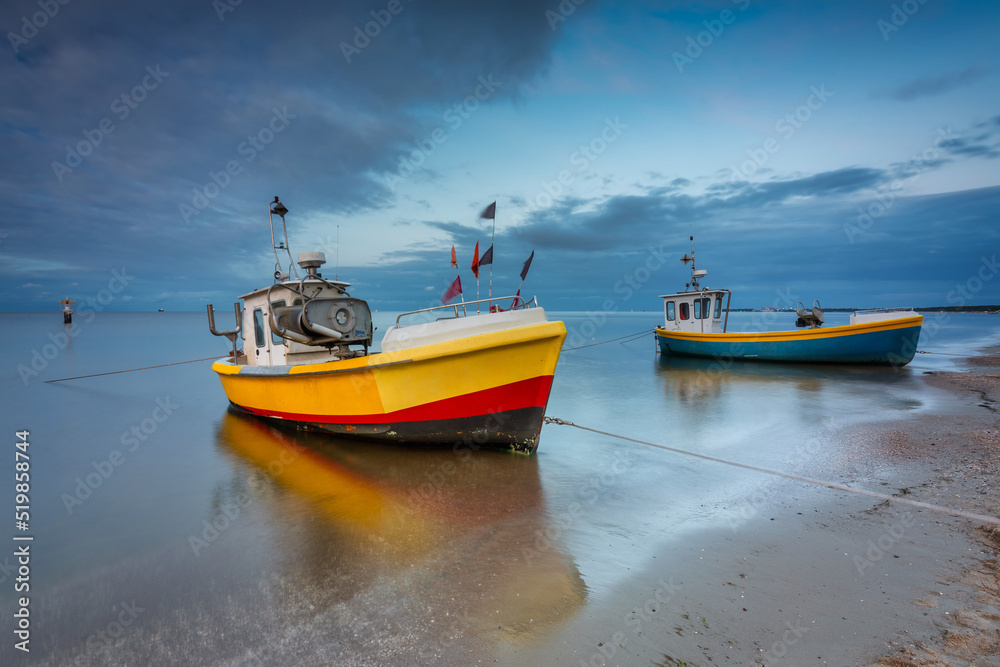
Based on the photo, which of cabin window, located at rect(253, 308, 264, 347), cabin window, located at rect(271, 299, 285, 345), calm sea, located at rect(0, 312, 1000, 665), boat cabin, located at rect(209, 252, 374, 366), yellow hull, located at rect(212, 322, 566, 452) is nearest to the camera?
calm sea, located at rect(0, 312, 1000, 665)

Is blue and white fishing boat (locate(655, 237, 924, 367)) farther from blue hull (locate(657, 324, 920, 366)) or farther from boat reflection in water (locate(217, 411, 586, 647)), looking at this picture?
boat reflection in water (locate(217, 411, 586, 647))

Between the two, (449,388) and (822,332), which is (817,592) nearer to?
(449,388)

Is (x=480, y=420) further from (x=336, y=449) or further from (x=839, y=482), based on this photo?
(x=839, y=482)

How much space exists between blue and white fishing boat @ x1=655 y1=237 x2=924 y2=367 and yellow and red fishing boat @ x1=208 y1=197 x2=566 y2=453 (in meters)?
15.2

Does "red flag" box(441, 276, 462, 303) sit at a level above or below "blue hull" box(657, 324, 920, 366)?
above

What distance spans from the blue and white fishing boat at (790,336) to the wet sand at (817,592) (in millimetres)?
13438

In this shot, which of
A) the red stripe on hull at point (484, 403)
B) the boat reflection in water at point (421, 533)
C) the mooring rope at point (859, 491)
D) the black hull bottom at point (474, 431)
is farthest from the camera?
the black hull bottom at point (474, 431)

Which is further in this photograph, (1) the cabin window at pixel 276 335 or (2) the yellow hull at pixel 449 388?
(1) the cabin window at pixel 276 335

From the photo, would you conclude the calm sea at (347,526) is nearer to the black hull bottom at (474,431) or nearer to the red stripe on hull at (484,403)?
the black hull bottom at (474,431)

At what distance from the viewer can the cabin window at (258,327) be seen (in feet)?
29.6

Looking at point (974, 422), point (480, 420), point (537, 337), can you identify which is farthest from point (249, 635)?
point (974, 422)

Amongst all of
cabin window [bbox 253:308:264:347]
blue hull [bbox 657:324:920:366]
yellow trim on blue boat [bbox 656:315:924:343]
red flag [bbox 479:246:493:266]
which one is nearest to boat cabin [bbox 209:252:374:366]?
cabin window [bbox 253:308:264:347]

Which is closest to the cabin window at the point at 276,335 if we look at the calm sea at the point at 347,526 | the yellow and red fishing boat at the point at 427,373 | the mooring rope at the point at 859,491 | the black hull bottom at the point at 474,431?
the yellow and red fishing boat at the point at 427,373

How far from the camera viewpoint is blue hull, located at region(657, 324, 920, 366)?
16.2 meters
